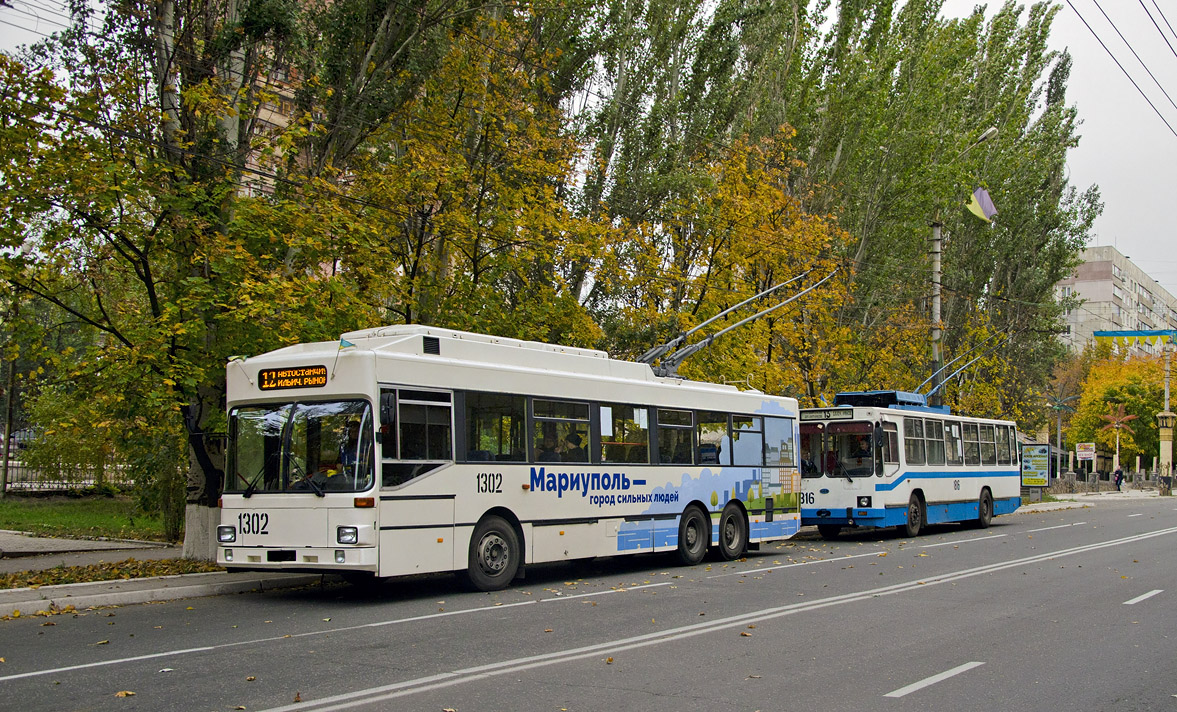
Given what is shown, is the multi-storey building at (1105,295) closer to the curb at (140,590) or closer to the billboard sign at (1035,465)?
the billboard sign at (1035,465)

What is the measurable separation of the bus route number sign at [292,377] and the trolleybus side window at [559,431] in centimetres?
323

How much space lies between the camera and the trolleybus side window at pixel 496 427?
14.1 meters

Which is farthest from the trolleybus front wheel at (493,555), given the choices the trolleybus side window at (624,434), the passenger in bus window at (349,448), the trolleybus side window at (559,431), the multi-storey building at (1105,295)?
the multi-storey building at (1105,295)

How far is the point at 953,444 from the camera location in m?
28.1

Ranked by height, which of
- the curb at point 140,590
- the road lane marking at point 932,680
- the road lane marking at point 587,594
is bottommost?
the road lane marking at point 932,680

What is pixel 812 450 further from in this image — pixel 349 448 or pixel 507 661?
pixel 507 661

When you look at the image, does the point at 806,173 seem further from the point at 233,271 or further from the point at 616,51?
the point at 233,271

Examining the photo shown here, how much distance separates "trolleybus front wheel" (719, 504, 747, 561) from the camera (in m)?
Result: 19.0

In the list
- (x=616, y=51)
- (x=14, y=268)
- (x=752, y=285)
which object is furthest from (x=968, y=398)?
(x=14, y=268)

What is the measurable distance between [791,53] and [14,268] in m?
23.2

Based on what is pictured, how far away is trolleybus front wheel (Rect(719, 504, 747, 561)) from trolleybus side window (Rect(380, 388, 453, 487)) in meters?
6.93

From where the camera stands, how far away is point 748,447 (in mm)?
19844

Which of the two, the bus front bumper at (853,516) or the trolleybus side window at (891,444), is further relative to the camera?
the trolleybus side window at (891,444)

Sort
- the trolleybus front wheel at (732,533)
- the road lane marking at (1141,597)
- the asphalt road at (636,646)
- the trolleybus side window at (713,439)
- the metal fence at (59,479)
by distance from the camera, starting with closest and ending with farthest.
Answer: the asphalt road at (636,646) → the road lane marking at (1141,597) → the trolleybus side window at (713,439) → the trolleybus front wheel at (732,533) → the metal fence at (59,479)
